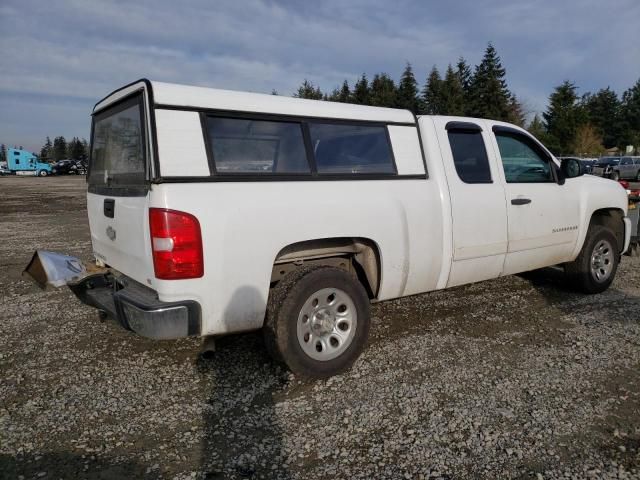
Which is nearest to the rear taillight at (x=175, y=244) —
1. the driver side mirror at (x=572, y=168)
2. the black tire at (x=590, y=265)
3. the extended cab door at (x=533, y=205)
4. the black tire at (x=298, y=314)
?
the black tire at (x=298, y=314)

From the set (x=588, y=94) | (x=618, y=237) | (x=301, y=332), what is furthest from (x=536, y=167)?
(x=588, y=94)

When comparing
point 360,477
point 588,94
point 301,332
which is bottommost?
point 360,477

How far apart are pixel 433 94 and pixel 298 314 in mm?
54586

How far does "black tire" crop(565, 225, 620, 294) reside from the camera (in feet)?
18.5

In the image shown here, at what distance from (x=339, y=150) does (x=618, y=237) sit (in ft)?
14.4

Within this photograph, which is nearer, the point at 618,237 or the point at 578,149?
the point at 618,237

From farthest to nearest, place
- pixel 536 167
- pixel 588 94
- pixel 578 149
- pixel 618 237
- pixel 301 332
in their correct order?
pixel 588 94 < pixel 578 149 < pixel 618 237 < pixel 536 167 < pixel 301 332

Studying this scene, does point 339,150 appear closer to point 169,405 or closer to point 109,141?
point 109,141

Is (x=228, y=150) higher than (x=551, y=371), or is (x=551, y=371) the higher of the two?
Result: (x=228, y=150)

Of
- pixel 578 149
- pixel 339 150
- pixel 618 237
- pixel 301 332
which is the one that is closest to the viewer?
pixel 301 332

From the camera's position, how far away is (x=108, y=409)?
332cm

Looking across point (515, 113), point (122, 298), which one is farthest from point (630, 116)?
point (122, 298)

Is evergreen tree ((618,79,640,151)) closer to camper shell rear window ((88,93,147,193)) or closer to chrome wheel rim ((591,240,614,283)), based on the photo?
chrome wheel rim ((591,240,614,283))

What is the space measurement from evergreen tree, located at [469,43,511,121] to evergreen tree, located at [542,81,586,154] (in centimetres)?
Result: 620
